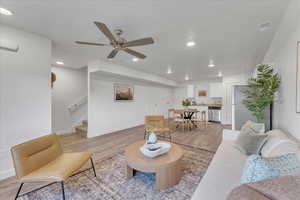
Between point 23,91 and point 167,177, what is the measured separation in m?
2.74

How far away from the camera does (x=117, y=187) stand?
Result: 1.67m

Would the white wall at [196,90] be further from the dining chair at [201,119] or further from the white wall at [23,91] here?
the white wall at [23,91]

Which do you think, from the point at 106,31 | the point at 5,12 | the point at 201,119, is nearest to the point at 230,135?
the point at 106,31

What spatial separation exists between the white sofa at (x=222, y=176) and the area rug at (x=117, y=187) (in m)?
0.49

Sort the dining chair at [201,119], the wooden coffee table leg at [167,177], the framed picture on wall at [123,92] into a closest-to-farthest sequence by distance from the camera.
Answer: the wooden coffee table leg at [167,177]
the framed picture on wall at [123,92]
the dining chair at [201,119]

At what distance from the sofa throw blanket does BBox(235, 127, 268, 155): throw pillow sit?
1156mm

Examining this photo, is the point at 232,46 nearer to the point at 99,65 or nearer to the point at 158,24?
the point at 158,24

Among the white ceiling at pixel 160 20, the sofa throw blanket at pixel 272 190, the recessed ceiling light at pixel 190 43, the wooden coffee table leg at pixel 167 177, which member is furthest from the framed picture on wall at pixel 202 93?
the sofa throw blanket at pixel 272 190

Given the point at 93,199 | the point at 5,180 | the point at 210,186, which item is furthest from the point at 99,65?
the point at 210,186

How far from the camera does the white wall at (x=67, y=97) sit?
13.9 ft

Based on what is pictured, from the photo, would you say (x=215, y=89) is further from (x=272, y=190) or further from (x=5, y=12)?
(x=5, y=12)

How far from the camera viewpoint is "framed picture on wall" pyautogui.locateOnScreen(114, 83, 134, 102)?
4.80 m

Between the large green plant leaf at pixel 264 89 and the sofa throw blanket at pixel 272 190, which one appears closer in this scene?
the sofa throw blanket at pixel 272 190

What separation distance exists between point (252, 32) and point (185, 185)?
2803 millimetres
